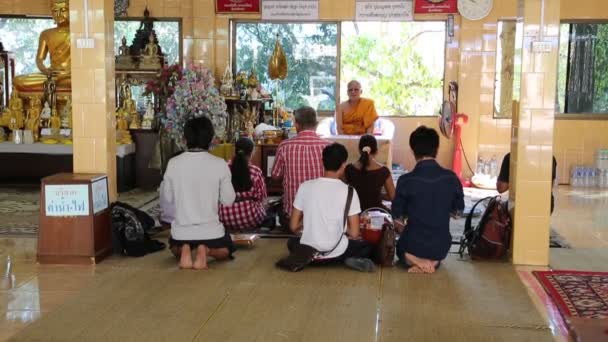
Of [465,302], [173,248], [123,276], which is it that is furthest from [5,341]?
[465,302]

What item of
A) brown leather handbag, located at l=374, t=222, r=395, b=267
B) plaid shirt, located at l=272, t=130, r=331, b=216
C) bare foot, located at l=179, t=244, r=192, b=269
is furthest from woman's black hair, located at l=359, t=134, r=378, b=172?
bare foot, located at l=179, t=244, r=192, b=269

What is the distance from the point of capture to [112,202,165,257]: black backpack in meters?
5.84

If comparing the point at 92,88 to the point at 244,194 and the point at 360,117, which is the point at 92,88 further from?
the point at 360,117

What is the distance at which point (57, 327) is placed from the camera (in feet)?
13.4

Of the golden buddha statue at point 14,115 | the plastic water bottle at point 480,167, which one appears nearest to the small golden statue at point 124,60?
the golden buddha statue at point 14,115

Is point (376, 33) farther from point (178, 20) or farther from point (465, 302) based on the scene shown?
point (465, 302)

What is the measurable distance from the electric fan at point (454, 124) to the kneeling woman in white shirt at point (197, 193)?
5321 millimetres

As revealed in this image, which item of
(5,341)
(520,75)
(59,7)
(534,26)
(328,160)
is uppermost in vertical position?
(59,7)

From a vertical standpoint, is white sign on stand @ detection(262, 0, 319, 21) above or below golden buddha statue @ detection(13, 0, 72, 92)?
above

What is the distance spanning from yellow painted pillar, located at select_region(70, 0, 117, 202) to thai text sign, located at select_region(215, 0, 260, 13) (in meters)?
5.10

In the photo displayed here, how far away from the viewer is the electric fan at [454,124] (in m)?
10.1

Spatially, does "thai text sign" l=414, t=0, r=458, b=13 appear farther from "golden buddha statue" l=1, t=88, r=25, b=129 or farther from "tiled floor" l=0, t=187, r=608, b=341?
"golden buddha statue" l=1, t=88, r=25, b=129

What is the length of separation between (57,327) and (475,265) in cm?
302

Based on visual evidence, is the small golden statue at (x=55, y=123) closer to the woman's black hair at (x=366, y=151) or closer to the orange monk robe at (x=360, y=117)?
the orange monk robe at (x=360, y=117)
